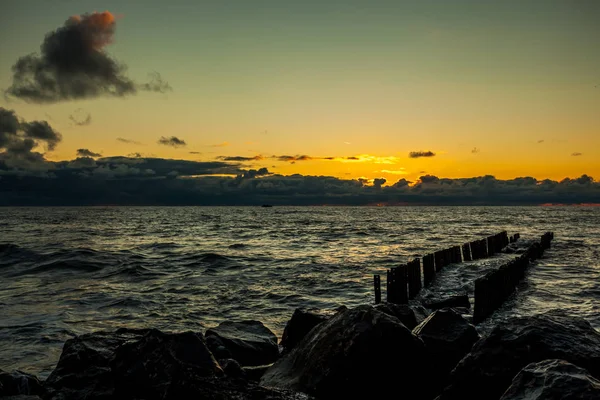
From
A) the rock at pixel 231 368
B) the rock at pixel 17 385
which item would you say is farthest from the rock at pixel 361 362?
the rock at pixel 17 385

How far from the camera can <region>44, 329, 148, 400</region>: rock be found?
23.4 ft

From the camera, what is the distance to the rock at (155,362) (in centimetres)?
645

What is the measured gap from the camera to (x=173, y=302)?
17828 mm

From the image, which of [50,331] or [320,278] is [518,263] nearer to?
[320,278]

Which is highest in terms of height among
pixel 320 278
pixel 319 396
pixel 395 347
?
pixel 395 347

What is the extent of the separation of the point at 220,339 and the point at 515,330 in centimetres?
588

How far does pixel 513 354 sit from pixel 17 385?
7272 mm

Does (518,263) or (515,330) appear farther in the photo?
(518,263)

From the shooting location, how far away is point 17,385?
22.5 feet

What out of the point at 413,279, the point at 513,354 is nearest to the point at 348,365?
the point at 513,354

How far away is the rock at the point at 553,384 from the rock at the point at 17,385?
22.1ft

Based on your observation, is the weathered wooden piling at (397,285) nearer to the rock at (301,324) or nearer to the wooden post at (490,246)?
the rock at (301,324)

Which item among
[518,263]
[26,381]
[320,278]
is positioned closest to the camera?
[26,381]

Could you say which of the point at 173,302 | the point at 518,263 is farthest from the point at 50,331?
the point at 518,263
